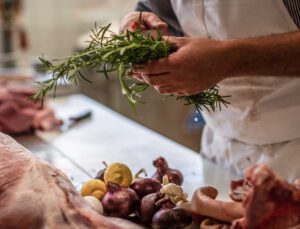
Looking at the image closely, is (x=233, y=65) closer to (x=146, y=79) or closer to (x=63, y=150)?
(x=146, y=79)

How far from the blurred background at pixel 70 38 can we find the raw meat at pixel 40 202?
2267mm

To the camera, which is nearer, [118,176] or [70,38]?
[118,176]

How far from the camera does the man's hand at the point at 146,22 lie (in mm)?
1123

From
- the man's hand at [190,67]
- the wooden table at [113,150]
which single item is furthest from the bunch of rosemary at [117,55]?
the wooden table at [113,150]

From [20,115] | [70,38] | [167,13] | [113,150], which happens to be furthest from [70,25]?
[167,13]

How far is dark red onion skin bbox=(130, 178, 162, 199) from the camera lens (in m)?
1.01

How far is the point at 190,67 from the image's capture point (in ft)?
3.13

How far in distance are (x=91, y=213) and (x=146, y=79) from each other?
257mm

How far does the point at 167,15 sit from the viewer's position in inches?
58.1

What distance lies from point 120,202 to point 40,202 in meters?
0.14

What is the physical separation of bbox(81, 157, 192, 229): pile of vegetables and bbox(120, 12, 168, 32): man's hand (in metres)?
0.29

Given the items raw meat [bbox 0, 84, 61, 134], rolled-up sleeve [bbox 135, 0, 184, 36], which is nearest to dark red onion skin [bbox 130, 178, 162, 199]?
rolled-up sleeve [bbox 135, 0, 184, 36]

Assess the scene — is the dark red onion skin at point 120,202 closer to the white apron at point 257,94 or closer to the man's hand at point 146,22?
the man's hand at point 146,22

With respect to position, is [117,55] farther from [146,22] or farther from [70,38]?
[70,38]
